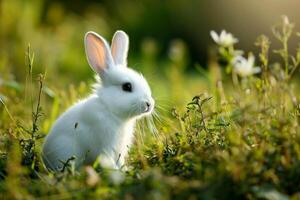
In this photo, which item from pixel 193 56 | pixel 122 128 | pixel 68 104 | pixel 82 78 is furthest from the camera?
pixel 193 56

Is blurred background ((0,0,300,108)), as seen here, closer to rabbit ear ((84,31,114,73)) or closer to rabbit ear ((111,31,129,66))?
rabbit ear ((111,31,129,66))

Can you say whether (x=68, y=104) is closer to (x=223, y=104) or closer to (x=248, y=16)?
(x=223, y=104)

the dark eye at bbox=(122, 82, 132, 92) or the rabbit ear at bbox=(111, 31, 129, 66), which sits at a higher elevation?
the rabbit ear at bbox=(111, 31, 129, 66)

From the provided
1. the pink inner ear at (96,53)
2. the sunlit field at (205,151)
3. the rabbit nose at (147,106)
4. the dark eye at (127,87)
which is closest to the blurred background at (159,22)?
the sunlit field at (205,151)

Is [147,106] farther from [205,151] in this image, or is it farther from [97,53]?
[205,151]

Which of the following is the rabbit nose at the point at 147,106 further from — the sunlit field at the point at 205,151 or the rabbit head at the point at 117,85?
the sunlit field at the point at 205,151

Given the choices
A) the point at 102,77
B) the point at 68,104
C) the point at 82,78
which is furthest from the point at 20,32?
the point at 102,77

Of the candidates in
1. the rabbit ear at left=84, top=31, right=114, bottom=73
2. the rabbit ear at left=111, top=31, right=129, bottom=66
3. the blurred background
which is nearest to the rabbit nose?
the rabbit ear at left=84, top=31, right=114, bottom=73

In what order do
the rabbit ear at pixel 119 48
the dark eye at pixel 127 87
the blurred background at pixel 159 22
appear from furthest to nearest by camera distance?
the blurred background at pixel 159 22 < the rabbit ear at pixel 119 48 < the dark eye at pixel 127 87
